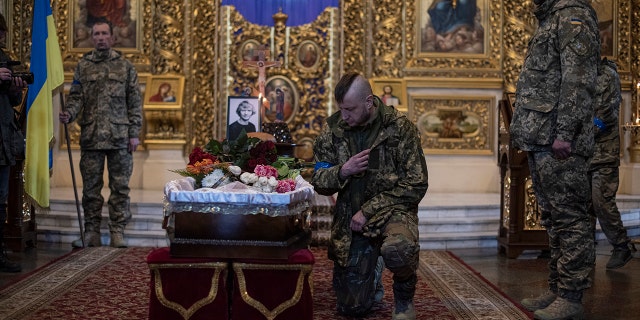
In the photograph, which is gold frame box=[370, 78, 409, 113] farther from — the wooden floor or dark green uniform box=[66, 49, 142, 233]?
dark green uniform box=[66, 49, 142, 233]

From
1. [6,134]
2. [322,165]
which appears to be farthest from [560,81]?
[6,134]

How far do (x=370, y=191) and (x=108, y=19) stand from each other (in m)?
7.92

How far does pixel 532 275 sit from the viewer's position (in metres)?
6.75

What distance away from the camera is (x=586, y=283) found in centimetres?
480

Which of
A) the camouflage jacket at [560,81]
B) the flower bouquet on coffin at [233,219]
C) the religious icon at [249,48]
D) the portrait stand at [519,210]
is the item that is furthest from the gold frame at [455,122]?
the flower bouquet on coffin at [233,219]

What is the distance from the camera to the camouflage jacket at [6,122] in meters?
6.44

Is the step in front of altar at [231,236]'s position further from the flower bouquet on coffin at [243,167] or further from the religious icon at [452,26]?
the religious icon at [452,26]

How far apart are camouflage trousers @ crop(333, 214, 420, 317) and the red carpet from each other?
0.40ft

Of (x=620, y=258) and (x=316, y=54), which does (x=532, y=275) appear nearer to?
(x=620, y=258)

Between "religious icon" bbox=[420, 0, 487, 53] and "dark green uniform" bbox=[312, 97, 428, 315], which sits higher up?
"religious icon" bbox=[420, 0, 487, 53]

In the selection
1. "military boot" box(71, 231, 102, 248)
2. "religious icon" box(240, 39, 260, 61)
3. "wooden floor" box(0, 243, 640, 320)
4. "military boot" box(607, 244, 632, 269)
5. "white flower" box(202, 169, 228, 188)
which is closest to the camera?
"white flower" box(202, 169, 228, 188)

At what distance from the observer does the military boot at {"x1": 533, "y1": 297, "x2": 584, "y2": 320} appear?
15.7ft

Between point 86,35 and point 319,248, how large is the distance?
18.3 ft

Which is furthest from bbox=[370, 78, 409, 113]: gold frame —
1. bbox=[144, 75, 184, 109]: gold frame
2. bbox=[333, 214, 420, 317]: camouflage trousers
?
bbox=[333, 214, 420, 317]: camouflage trousers
